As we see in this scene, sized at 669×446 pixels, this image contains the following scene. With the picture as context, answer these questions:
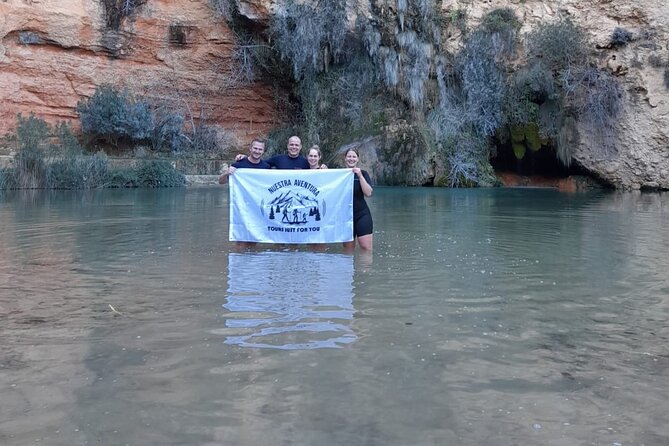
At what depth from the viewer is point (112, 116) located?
2655 centimetres

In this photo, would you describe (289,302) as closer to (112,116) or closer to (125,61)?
(112,116)

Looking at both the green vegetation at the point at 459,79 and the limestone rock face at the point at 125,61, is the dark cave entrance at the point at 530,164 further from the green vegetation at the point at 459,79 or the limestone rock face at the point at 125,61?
the limestone rock face at the point at 125,61

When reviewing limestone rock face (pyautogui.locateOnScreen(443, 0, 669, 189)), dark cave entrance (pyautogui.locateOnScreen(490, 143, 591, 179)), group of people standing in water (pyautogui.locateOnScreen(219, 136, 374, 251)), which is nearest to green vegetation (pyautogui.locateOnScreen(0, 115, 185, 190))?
group of people standing in water (pyautogui.locateOnScreen(219, 136, 374, 251))

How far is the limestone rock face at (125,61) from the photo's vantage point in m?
26.5

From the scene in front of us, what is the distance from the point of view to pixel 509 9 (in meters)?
26.7

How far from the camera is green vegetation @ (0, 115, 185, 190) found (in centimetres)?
2092

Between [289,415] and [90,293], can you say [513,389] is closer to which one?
[289,415]

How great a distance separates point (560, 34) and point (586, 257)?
774 inches

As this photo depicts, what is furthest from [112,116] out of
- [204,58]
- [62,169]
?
[204,58]

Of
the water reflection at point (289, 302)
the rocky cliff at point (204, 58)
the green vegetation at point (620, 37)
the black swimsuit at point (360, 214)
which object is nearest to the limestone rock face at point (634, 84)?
the rocky cliff at point (204, 58)

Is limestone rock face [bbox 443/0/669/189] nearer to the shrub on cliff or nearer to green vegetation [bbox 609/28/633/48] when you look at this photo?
green vegetation [bbox 609/28/633/48]

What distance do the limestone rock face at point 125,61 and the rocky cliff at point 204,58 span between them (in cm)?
4

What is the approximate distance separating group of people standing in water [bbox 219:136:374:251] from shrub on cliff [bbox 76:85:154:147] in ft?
62.1

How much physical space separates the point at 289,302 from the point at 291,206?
3.69m
